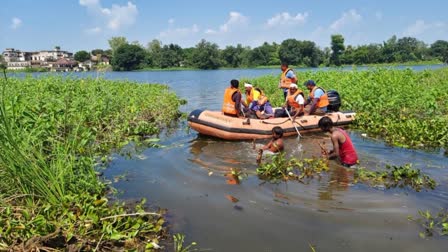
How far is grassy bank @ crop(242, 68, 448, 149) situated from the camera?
824cm

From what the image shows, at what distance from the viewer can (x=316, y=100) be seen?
32.0ft

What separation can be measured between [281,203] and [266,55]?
83.0 metres

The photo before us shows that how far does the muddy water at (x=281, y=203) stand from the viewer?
13.6ft

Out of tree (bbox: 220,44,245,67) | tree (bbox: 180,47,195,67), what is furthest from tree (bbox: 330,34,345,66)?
tree (bbox: 180,47,195,67)

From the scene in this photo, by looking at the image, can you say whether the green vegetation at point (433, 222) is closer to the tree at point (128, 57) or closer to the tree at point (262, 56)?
the tree at point (128, 57)

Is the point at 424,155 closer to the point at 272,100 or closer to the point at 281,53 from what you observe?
the point at 272,100

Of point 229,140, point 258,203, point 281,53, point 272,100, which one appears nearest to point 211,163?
point 229,140

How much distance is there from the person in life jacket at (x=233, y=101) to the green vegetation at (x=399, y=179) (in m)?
3.83

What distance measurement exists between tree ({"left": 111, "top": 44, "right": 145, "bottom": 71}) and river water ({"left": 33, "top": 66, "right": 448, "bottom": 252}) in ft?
224

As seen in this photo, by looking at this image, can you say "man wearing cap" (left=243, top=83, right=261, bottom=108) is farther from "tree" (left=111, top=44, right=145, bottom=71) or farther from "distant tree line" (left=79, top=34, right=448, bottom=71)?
"tree" (left=111, top=44, right=145, bottom=71)

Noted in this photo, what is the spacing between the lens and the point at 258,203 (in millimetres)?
5266

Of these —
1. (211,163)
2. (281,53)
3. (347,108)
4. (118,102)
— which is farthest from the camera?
(281,53)

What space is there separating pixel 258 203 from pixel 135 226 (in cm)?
197

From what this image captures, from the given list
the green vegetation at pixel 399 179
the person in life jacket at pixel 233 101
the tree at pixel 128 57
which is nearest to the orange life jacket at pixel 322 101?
the person in life jacket at pixel 233 101
